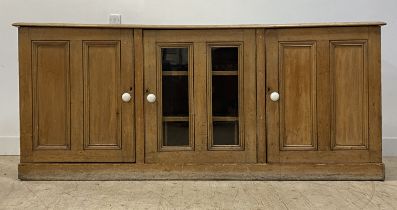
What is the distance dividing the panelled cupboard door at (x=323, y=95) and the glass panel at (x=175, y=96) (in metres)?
0.29

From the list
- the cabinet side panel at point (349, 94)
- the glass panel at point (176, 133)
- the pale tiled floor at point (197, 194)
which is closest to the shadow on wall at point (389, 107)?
the pale tiled floor at point (197, 194)

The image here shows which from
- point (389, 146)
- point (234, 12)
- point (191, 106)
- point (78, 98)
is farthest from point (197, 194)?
point (389, 146)

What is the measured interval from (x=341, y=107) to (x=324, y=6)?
78cm

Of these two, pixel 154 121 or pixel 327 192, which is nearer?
pixel 327 192

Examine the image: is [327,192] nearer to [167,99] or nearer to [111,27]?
[167,99]

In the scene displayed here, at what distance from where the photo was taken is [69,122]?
1771mm

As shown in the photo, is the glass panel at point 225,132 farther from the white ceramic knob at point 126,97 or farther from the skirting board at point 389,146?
the skirting board at point 389,146

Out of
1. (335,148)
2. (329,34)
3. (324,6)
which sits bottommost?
(335,148)

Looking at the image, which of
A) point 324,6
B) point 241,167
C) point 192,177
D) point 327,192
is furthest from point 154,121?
point 324,6

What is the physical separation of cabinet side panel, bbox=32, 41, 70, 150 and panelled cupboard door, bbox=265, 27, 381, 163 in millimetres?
710

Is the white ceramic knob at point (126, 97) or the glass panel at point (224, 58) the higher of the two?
the glass panel at point (224, 58)

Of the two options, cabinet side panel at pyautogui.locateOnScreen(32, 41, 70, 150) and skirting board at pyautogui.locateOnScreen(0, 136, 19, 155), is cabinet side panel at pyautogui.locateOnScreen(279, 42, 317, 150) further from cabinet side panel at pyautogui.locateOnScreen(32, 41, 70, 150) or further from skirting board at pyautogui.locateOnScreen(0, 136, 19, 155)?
skirting board at pyautogui.locateOnScreen(0, 136, 19, 155)

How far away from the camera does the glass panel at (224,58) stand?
5.81ft

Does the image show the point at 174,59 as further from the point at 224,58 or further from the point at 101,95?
the point at 101,95
